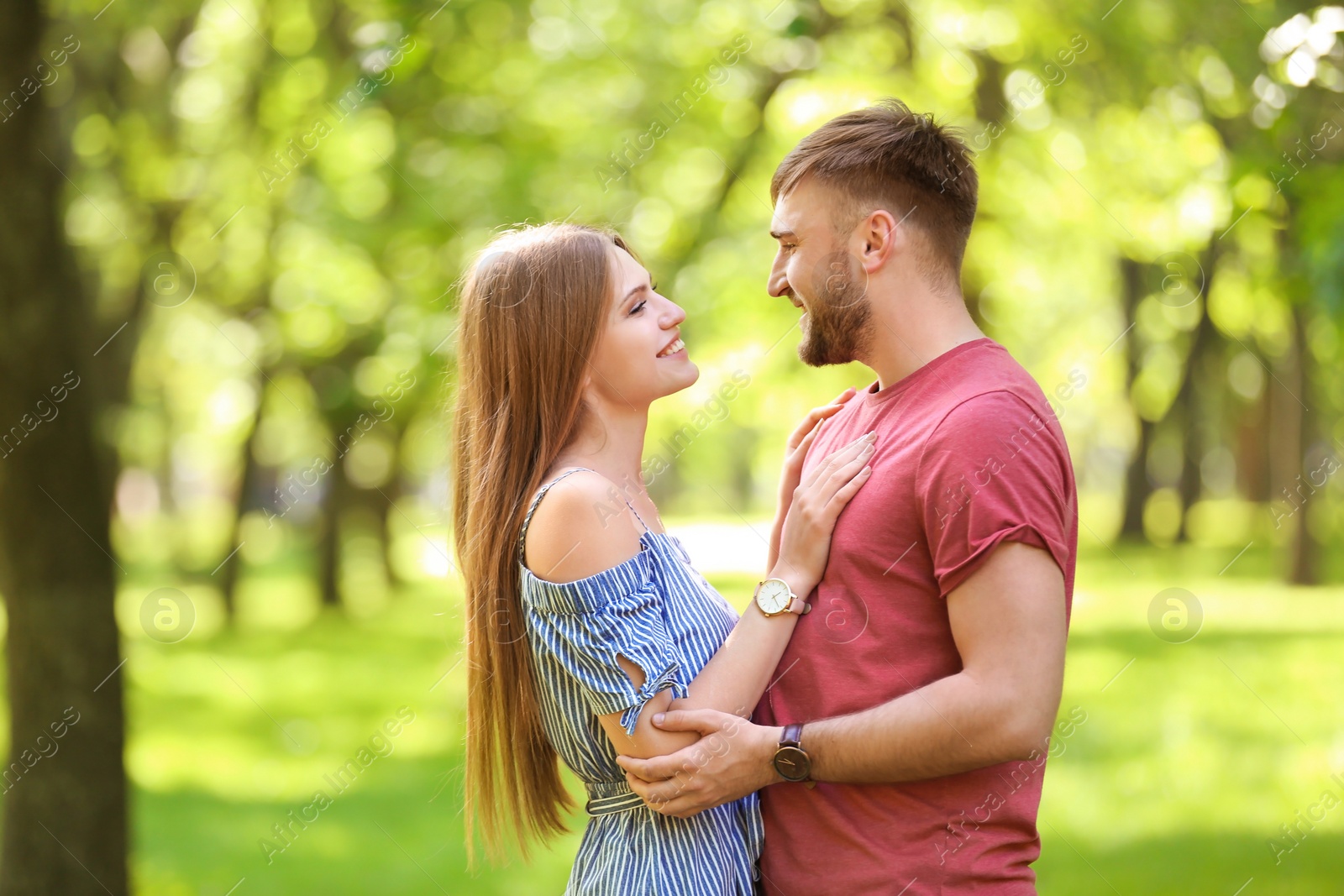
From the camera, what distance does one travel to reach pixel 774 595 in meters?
2.69

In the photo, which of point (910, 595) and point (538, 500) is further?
point (538, 500)

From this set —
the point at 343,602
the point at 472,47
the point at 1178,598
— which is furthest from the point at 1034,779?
the point at 343,602

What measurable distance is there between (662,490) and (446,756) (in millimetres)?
45952

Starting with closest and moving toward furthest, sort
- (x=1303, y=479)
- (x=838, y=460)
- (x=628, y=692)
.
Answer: (x=628, y=692)
(x=838, y=460)
(x=1303, y=479)

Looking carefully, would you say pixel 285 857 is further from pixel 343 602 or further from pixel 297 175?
pixel 343 602

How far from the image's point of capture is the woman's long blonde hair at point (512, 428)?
2834 mm

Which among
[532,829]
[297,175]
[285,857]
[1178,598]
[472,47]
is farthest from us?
[1178,598]

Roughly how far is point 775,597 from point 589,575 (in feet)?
1.43

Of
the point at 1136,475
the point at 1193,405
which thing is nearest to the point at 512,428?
the point at 1193,405

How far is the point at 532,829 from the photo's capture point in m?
3.04

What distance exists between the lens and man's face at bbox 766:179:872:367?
2.85 meters

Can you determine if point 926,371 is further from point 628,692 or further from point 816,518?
point 628,692

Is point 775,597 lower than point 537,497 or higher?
lower

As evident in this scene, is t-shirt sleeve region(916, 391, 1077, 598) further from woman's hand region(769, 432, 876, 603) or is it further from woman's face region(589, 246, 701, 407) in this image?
woman's face region(589, 246, 701, 407)
